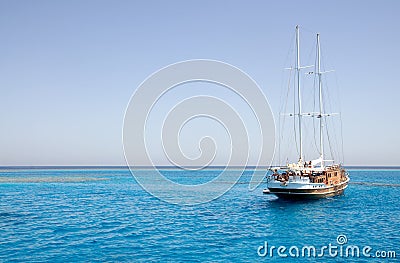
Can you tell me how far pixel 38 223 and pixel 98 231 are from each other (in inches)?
389

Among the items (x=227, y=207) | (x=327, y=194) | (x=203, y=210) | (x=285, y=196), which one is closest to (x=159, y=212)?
(x=203, y=210)

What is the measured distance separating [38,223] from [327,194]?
51.0 meters

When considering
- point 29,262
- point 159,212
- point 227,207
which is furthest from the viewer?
point 227,207

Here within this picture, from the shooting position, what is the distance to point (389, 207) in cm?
6175

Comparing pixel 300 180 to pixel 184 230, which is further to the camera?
pixel 300 180

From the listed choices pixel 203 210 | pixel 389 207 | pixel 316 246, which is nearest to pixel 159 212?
pixel 203 210

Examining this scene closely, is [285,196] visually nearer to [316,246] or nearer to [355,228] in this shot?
[355,228]

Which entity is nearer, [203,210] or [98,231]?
[98,231]

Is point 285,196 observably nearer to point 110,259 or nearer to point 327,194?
point 327,194

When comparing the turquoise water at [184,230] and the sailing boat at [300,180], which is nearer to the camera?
the turquoise water at [184,230]

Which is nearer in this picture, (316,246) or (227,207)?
(316,246)

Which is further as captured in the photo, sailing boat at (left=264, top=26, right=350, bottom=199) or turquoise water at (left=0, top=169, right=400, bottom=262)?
sailing boat at (left=264, top=26, right=350, bottom=199)

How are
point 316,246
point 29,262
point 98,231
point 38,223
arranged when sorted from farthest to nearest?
point 38,223 < point 98,231 < point 316,246 < point 29,262

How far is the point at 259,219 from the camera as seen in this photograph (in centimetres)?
4906
